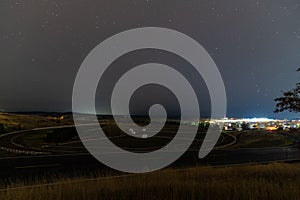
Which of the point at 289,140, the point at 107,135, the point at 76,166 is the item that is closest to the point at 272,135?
the point at 289,140

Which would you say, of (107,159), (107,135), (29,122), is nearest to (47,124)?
(29,122)

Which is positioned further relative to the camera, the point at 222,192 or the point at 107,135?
the point at 107,135

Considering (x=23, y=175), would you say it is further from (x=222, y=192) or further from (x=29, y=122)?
(x=29, y=122)

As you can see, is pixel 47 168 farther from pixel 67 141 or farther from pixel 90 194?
pixel 67 141

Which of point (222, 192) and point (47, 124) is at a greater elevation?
point (47, 124)

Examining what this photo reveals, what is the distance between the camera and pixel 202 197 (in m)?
5.59

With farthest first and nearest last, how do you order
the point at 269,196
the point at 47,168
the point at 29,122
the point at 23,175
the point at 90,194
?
the point at 29,122, the point at 47,168, the point at 23,175, the point at 90,194, the point at 269,196

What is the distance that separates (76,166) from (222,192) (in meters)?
11.2

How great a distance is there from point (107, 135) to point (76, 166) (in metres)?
22.3

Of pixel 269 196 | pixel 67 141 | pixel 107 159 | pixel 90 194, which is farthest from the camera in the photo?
pixel 67 141

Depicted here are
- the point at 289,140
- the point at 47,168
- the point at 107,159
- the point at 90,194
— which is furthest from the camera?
the point at 289,140

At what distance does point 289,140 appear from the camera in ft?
119

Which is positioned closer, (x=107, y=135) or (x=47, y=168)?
(x=47, y=168)

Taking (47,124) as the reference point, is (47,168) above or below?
below
